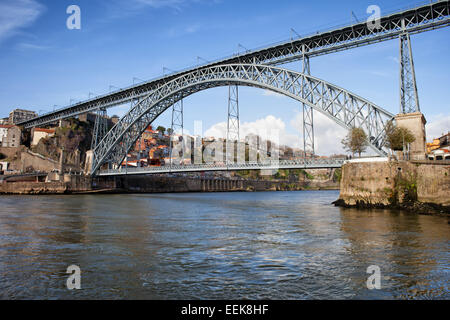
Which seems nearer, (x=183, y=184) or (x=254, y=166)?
(x=254, y=166)

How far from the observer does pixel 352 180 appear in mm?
20719

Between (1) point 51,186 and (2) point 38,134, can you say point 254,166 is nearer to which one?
(1) point 51,186

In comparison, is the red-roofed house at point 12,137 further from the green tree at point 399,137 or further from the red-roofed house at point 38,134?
the green tree at point 399,137

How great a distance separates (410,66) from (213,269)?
21.0 m

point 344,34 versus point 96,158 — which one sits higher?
point 344,34

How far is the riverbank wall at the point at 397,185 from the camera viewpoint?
1644cm

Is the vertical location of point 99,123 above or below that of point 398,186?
above

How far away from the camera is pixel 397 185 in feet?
61.1

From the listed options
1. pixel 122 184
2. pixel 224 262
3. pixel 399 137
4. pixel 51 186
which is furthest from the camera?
pixel 122 184

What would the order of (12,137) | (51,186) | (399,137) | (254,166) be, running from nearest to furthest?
(399,137) < (254,166) < (51,186) < (12,137)

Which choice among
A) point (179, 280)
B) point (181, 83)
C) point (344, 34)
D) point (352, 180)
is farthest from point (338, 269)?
point (181, 83)

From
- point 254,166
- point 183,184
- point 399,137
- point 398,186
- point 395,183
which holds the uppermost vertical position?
point 399,137

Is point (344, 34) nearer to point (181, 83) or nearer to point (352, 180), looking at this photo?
point (352, 180)

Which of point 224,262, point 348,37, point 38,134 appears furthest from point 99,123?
point 224,262
